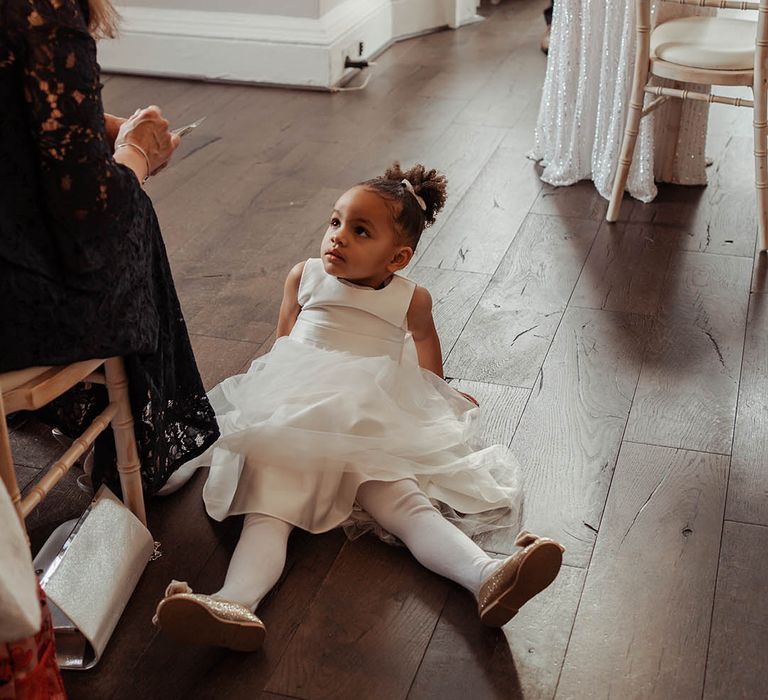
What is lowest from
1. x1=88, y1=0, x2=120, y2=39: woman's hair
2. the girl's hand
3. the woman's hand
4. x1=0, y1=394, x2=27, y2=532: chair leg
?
x1=0, y1=394, x2=27, y2=532: chair leg

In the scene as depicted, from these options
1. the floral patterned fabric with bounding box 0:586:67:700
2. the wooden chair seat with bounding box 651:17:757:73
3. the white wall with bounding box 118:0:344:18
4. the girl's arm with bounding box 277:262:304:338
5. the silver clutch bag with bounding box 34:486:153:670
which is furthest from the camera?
the white wall with bounding box 118:0:344:18

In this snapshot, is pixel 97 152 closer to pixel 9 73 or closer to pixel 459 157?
pixel 9 73

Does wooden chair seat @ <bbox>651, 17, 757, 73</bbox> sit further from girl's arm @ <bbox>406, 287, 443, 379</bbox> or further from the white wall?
the white wall

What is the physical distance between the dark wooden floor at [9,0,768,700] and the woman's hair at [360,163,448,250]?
1.40ft

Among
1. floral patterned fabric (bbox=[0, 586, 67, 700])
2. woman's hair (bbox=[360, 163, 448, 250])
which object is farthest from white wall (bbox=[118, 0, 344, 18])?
floral patterned fabric (bbox=[0, 586, 67, 700])

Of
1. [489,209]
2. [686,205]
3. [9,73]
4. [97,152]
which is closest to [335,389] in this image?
[97,152]

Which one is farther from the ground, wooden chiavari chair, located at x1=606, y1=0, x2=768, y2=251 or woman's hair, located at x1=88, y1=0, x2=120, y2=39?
Answer: woman's hair, located at x1=88, y1=0, x2=120, y2=39

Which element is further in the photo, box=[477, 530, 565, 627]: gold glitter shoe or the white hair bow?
the white hair bow

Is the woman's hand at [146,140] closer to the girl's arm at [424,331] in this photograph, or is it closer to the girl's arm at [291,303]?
the girl's arm at [291,303]

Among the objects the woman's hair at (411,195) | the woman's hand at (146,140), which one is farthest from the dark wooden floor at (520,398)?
the woman's hand at (146,140)

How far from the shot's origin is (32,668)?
4.21ft

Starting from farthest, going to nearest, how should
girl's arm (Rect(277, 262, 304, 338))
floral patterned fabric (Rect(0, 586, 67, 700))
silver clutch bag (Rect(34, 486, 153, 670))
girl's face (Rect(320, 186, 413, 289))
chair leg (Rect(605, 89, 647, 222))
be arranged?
chair leg (Rect(605, 89, 647, 222)) → girl's arm (Rect(277, 262, 304, 338)) → girl's face (Rect(320, 186, 413, 289)) → silver clutch bag (Rect(34, 486, 153, 670)) → floral patterned fabric (Rect(0, 586, 67, 700))

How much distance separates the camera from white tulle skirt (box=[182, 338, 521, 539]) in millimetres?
1763

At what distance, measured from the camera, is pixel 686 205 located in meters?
3.22
